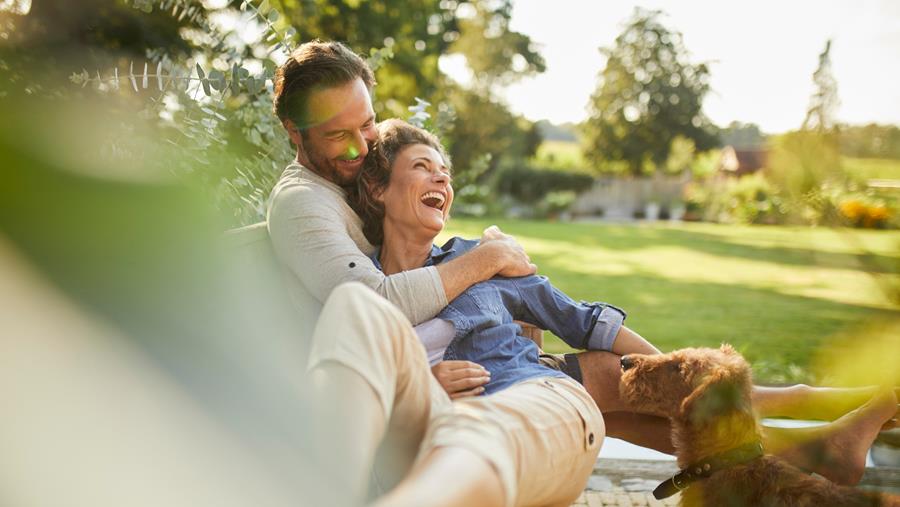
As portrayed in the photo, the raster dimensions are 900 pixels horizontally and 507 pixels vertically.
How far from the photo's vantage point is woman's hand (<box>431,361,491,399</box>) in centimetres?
172

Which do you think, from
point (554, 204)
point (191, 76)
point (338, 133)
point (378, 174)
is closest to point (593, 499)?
point (378, 174)

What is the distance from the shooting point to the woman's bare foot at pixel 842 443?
182 cm

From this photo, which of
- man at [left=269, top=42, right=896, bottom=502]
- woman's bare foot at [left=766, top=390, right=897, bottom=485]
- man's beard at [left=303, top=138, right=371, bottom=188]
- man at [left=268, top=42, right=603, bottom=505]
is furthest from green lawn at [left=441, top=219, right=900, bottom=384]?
man's beard at [left=303, top=138, right=371, bottom=188]

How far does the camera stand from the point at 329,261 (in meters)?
1.83

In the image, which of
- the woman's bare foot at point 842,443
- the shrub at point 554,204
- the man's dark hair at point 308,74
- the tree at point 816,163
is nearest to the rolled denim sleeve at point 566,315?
the woman's bare foot at point 842,443

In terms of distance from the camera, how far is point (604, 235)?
1734 centimetres

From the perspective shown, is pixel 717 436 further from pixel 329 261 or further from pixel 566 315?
pixel 329 261

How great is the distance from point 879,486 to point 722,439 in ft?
5.04

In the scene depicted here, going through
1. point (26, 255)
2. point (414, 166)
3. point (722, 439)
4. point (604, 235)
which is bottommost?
point (604, 235)

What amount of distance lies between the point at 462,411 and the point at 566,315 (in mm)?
695

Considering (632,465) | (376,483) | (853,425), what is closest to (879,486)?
(632,465)

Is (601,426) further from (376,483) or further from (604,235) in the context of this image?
(604,235)

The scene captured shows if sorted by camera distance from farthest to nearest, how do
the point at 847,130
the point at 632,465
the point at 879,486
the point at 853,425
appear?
the point at 632,465 → the point at 879,486 → the point at 853,425 → the point at 847,130

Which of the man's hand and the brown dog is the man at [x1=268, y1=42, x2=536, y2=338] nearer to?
the man's hand
